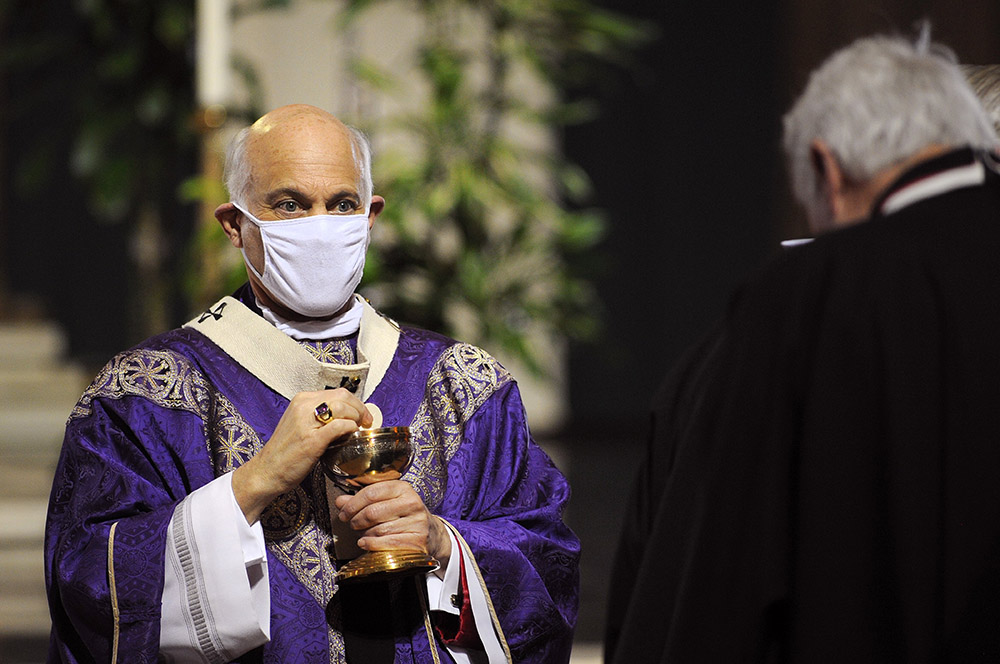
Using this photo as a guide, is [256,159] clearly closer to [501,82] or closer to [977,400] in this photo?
[977,400]

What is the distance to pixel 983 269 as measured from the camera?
147 centimetres

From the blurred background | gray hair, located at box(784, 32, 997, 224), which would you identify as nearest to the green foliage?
the blurred background

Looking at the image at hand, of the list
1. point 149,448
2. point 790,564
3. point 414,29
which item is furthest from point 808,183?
point 414,29

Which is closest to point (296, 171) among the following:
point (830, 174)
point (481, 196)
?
point (830, 174)

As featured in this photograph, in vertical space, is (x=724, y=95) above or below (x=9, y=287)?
above

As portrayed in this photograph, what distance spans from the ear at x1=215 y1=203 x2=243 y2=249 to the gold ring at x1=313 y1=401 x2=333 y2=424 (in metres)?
0.40

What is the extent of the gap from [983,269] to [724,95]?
35.7 feet

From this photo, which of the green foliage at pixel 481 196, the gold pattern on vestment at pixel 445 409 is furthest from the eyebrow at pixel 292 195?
the green foliage at pixel 481 196

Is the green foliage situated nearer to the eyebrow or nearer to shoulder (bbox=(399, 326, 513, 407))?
shoulder (bbox=(399, 326, 513, 407))

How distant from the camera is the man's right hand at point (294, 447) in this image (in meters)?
1.71

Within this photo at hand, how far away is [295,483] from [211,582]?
0.62 ft

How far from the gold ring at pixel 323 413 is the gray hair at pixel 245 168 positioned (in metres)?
0.41

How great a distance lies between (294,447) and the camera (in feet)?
5.62

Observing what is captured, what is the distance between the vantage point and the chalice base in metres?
1.67
